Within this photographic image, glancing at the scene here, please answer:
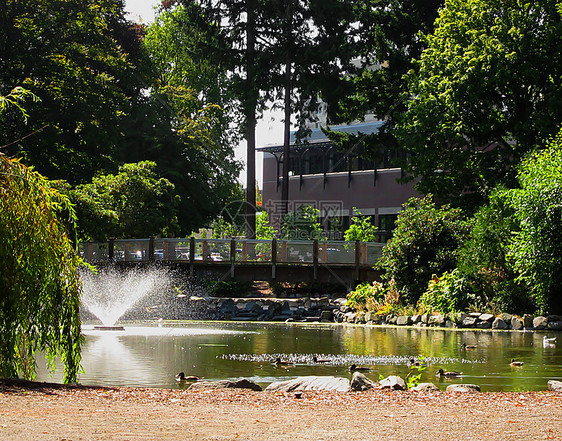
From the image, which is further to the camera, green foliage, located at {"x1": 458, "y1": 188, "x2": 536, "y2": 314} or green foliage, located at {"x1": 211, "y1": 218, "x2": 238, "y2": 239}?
green foliage, located at {"x1": 211, "y1": 218, "x2": 238, "y2": 239}

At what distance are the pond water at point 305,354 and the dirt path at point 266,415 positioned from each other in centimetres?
280

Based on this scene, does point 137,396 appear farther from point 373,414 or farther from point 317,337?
point 317,337

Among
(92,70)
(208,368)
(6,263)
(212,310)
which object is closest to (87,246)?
(212,310)

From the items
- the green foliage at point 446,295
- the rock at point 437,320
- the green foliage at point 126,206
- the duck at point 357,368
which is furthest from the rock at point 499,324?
the green foliage at point 126,206

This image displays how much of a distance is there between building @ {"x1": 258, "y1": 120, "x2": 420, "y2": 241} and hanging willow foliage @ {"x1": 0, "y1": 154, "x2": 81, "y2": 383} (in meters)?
49.4

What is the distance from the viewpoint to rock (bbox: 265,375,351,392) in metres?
12.7

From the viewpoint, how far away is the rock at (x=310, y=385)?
41.5ft

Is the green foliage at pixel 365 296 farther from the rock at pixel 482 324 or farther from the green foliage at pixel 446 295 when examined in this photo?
the rock at pixel 482 324

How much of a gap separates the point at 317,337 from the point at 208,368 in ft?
32.5

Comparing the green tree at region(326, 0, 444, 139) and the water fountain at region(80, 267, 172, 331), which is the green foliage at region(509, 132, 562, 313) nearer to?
the water fountain at region(80, 267, 172, 331)

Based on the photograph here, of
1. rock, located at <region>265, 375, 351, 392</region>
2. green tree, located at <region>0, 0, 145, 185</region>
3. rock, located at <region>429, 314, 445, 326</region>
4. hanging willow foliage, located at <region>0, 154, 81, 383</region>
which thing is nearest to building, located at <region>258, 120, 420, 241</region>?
green tree, located at <region>0, 0, 145, 185</region>

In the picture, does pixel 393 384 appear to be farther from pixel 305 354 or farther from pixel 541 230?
pixel 541 230

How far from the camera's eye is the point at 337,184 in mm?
69750

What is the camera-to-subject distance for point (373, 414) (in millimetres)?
9773
